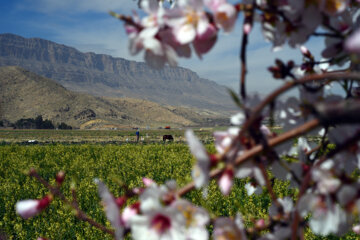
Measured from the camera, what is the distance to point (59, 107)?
113 metres

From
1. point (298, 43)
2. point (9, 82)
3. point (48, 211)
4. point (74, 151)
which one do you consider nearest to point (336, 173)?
point (298, 43)

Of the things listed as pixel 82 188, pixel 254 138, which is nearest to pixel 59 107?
pixel 82 188

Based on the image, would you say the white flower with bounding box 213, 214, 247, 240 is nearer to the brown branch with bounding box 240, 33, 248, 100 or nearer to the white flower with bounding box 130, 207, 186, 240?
the white flower with bounding box 130, 207, 186, 240

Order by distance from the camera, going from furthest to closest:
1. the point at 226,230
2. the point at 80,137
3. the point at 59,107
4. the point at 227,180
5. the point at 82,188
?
the point at 59,107, the point at 80,137, the point at 82,188, the point at 226,230, the point at 227,180

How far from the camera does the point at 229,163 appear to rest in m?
0.60

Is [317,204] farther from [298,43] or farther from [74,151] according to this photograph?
[74,151]

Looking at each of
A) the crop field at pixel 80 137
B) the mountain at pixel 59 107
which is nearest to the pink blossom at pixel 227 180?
the crop field at pixel 80 137

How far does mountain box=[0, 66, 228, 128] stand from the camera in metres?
109

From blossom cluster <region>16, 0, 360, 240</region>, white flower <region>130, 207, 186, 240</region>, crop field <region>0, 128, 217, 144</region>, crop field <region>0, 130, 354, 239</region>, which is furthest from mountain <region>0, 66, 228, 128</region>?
white flower <region>130, 207, 186, 240</region>

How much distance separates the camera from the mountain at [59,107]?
10862cm

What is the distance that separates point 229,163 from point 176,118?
150 meters

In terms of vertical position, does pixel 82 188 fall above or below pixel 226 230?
below

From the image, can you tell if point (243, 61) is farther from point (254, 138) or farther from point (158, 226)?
point (158, 226)

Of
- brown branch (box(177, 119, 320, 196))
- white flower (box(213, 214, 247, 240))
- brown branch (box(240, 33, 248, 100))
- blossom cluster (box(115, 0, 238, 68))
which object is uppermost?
blossom cluster (box(115, 0, 238, 68))
